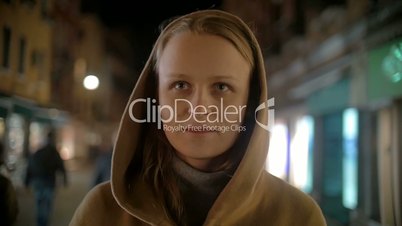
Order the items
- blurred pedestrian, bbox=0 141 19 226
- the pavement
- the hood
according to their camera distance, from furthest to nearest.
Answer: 1. blurred pedestrian, bbox=0 141 19 226
2. the pavement
3. the hood

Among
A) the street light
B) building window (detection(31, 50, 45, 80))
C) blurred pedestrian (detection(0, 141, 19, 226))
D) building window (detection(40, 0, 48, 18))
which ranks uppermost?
building window (detection(40, 0, 48, 18))

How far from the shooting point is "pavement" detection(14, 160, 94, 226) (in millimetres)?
1347

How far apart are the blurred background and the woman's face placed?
6.1 inches

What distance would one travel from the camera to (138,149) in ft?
4.10

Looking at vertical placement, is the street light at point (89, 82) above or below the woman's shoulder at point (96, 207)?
above

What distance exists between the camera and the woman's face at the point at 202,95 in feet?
3.90

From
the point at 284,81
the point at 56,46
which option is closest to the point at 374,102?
the point at 284,81

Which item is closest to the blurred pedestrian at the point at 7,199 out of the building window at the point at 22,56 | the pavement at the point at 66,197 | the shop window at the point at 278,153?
the pavement at the point at 66,197

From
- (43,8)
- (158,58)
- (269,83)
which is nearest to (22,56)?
(43,8)

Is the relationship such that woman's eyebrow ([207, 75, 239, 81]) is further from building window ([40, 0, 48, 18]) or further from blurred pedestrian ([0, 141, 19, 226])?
blurred pedestrian ([0, 141, 19, 226])

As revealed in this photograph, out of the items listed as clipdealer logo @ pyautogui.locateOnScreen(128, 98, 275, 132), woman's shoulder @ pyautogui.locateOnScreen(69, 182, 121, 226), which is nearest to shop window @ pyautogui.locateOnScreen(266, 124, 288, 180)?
clipdealer logo @ pyautogui.locateOnScreen(128, 98, 275, 132)

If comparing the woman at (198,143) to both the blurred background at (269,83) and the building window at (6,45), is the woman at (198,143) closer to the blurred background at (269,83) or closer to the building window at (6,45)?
the blurred background at (269,83)

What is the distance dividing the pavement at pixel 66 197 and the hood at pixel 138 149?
171 millimetres

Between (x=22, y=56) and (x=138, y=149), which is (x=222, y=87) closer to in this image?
(x=138, y=149)
